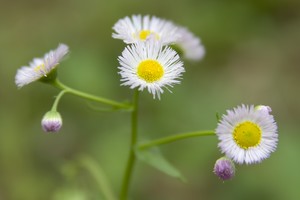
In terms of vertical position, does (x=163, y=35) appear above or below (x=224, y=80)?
below

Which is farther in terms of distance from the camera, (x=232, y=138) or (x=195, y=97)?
(x=195, y=97)

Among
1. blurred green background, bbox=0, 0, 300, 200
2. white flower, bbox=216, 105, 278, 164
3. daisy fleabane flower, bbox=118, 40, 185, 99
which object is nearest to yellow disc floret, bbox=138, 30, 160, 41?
daisy fleabane flower, bbox=118, 40, 185, 99

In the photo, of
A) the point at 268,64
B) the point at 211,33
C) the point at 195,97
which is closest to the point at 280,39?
the point at 268,64

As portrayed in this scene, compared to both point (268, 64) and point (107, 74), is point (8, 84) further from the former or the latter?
point (268, 64)

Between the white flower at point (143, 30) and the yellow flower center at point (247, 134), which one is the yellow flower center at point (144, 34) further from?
the yellow flower center at point (247, 134)

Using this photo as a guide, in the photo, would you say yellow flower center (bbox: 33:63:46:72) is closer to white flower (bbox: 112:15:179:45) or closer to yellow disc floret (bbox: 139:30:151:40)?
white flower (bbox: 112:15:179:45)

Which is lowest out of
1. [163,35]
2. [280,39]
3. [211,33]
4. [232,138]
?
[232,138]
